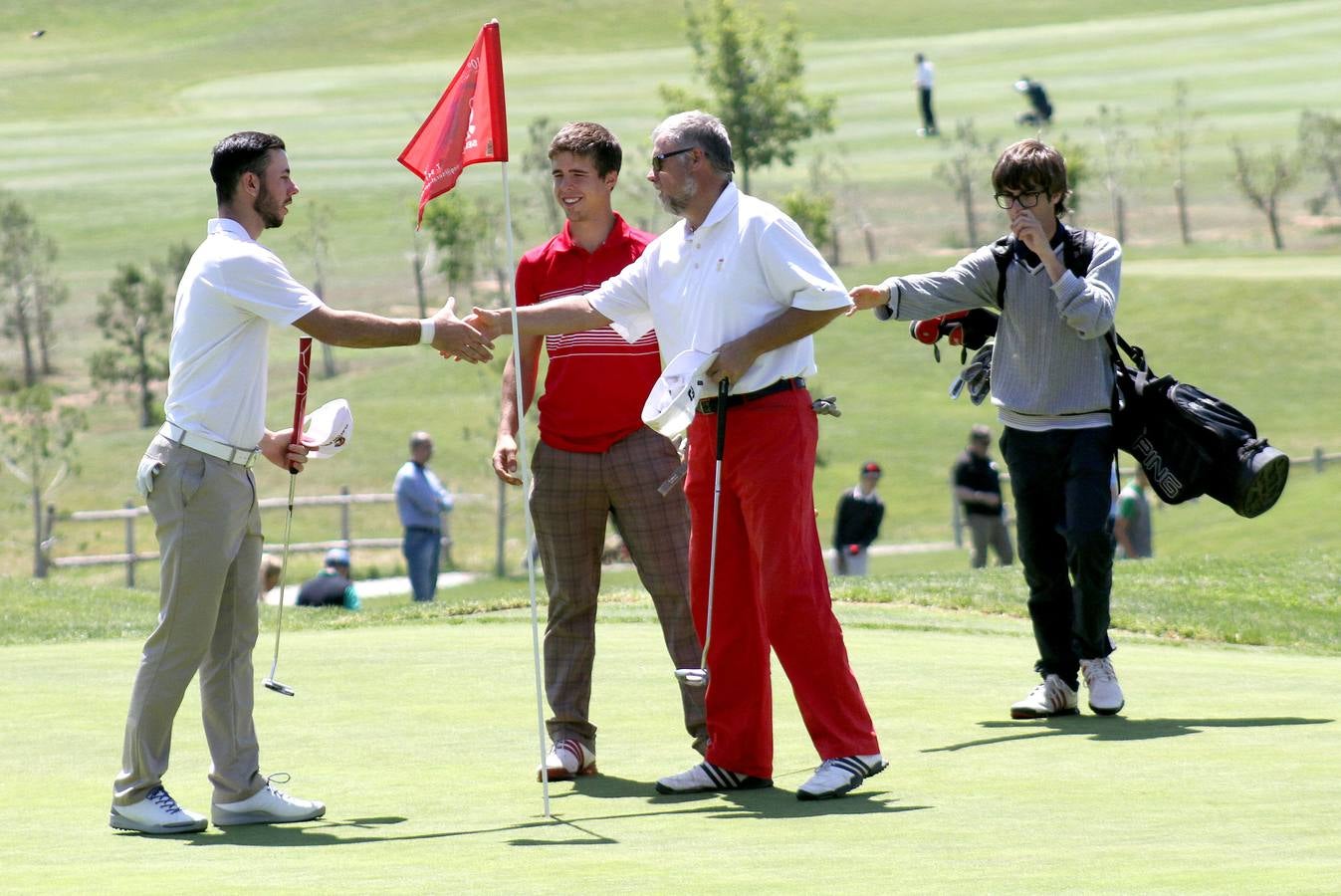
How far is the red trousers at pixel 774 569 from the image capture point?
20.2 ft

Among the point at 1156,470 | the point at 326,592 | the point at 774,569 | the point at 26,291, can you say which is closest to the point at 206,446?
the point at 774,569

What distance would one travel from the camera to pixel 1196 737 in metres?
6.82

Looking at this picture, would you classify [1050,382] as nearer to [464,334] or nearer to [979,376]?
A: [979,376]

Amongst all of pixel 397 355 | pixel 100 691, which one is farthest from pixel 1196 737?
pixel 397 355

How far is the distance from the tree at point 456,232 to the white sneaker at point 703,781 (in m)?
52.9

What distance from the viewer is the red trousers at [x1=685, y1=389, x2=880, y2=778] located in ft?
20.2

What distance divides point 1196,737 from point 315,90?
10364 cm

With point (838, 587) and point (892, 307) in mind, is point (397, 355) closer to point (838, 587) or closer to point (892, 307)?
point (838, 587)

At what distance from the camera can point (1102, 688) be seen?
7.55 metres

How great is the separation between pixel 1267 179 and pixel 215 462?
227ft

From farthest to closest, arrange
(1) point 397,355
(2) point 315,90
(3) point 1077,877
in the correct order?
(2) point 315,90
(1) point 397,355
(3) point 1077,877

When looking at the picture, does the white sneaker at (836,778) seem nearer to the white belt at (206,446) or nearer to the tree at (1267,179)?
the white belt at (206,446)

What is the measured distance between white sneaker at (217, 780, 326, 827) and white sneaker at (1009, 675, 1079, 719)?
9.37 ft

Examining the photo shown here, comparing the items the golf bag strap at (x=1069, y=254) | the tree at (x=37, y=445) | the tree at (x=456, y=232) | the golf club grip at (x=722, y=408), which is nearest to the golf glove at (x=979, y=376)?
the golf bag strap at (x=1069, y=254)
